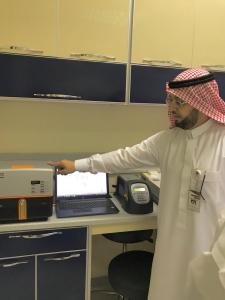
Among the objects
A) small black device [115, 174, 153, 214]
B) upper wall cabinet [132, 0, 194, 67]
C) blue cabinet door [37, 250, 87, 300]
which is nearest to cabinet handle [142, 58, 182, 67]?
upper wall cabinet [132, 0, 194, 67]

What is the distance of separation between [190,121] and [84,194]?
3.03ft

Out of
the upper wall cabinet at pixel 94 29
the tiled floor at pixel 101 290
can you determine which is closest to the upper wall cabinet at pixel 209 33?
the upper wall cabinet at pixel 94 29

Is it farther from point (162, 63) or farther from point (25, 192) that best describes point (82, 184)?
point (162, 63)

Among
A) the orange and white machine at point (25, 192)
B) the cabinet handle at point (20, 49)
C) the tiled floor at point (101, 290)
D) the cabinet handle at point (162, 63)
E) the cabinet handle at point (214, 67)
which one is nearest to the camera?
the orange and white machine at point (25, 192)

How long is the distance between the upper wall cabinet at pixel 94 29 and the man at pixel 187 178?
0.57m

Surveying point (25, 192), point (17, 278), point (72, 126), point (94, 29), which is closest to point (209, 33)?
point (94, 29)

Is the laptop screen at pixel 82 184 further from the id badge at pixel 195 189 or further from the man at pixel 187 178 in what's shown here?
the id badge at pixel 195 189

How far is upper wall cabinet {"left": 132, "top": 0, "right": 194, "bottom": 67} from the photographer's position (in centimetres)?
204

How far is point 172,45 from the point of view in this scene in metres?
2.12


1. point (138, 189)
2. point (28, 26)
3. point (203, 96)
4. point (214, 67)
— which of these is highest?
point (28, 26)

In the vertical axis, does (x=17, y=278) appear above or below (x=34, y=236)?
below

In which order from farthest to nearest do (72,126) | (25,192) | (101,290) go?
1. (101,290)
2. (72,126)
3. (25,192)

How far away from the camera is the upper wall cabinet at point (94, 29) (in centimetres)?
191

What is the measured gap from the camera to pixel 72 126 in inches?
94.7
